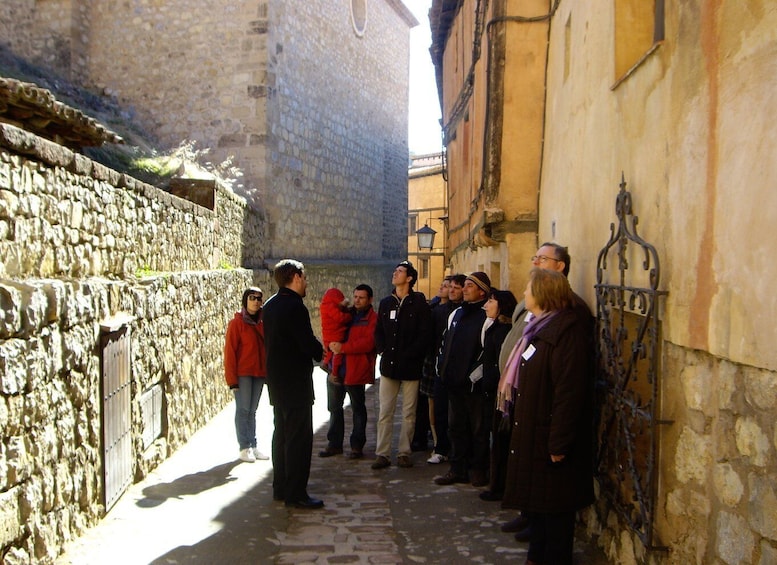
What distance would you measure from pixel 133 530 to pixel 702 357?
359cm

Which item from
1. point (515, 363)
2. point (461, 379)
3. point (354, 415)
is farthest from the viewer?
point (354, 415)

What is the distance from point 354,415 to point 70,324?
10.8 ft

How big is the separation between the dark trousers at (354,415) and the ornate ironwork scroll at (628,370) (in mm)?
3012

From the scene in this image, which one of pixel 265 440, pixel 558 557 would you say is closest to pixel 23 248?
pixel 558 557

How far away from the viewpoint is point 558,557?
3916 mm

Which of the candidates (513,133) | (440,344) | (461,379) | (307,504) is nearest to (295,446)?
(307,504)

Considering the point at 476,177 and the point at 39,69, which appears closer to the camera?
the point at 476,177

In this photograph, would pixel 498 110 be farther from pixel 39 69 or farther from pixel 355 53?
pixel 355 53

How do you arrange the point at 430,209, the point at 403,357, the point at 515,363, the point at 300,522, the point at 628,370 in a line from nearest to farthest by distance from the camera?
the point at 628,370 → the point at 515,363 → the point at 300,522 → the point at 403,357 → the point at 430,209

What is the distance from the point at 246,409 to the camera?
6.74 m

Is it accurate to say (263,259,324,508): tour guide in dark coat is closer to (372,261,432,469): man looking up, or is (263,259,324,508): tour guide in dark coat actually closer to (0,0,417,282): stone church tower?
(372,261,432,469): man looking up

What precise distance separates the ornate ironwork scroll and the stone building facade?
0.04 m

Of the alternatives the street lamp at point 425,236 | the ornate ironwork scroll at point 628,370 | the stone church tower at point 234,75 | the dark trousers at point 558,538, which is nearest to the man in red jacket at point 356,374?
the ornate ironwork scroll at point 628,370

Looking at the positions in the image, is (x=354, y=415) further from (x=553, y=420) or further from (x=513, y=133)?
(x=553, y=420)
